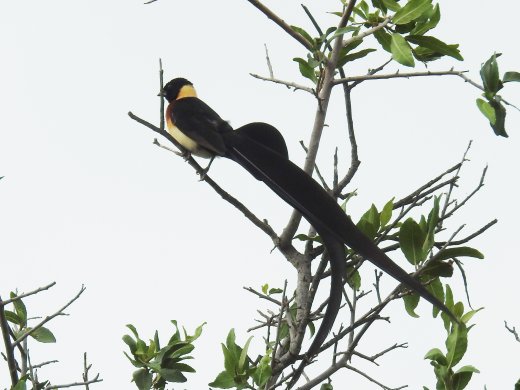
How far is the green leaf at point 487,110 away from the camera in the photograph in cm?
269

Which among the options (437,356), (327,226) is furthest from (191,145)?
(437,356)

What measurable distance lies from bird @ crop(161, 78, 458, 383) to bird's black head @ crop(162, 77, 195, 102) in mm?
1673

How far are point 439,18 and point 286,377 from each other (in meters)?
1.40

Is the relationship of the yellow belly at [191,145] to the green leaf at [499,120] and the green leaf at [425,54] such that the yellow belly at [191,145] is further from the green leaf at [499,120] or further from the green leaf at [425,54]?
the green leaf at [499,120]

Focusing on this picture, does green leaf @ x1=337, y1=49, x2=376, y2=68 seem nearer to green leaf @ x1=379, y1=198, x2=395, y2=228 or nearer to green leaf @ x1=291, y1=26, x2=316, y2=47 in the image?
green leaf @ x1=291, y1=26, x2=316, y2=47

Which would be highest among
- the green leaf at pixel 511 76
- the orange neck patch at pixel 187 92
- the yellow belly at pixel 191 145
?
the orange neck patch at pixel 187 92

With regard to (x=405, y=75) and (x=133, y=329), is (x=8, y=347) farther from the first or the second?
(x=405, y=75)

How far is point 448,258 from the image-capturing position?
2.73m

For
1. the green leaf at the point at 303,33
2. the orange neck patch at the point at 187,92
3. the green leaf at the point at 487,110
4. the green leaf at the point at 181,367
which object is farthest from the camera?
the orange neck patch at the point at 187,92

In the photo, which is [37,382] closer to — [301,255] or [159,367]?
[159,367]

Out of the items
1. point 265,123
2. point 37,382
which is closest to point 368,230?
point 265,123

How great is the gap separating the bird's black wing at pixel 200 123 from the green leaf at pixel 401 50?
0.86m

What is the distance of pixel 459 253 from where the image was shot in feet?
8.91

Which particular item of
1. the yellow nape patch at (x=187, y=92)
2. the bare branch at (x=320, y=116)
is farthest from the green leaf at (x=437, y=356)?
the yellow nape patch at (x=187, y=92)
